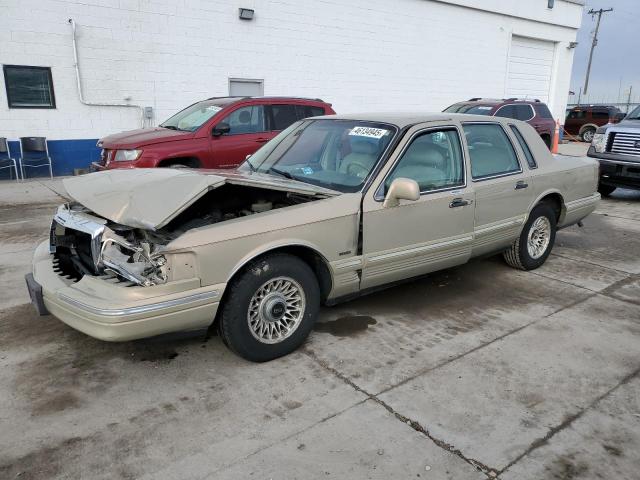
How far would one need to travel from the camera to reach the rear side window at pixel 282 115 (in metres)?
8.70

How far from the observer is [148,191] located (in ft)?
11.3

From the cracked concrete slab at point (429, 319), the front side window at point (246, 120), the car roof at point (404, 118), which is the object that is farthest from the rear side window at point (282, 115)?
the cracked concrete slab at point (429, 319)

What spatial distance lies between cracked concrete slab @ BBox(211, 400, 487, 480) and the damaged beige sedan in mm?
855

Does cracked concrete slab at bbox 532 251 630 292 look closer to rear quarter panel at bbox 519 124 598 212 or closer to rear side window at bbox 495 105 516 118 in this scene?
rear quarter panel at bbox 519 124 598 212

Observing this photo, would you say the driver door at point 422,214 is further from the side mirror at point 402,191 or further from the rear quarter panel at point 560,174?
the rear quarter panel at point 560,174

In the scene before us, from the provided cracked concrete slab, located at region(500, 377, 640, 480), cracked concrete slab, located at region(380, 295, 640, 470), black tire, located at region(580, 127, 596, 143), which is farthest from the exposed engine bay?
black tire, located at region(580, 127, 596, 143)

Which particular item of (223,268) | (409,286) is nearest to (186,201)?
(223,268)

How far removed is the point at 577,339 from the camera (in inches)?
159

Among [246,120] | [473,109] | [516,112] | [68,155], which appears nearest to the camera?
[246,120]

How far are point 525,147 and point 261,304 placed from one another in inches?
131

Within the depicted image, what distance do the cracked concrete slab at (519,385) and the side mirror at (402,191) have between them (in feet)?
Result: 3.99

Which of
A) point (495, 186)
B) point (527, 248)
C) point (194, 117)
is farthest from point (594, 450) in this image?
point (194, 117)

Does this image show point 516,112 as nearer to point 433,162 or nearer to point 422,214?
point 433,162

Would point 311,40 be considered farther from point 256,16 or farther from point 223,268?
point 223,268
